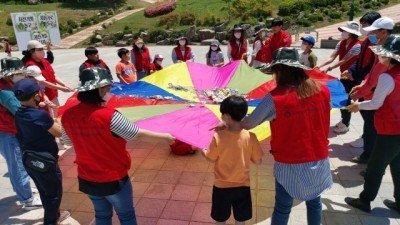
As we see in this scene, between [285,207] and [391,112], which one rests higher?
[391,112]

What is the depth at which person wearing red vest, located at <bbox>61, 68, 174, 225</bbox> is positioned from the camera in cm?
260

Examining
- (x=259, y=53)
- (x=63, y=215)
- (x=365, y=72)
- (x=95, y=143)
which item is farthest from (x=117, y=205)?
(x=259, y=53)

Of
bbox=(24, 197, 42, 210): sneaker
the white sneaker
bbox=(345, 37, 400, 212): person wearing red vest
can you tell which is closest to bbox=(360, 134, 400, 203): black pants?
bbox=(345, 37, 400, 212): person wearing red vest

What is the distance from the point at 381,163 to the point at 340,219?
76 cm

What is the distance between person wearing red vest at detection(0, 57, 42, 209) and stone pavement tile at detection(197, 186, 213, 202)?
2020mm

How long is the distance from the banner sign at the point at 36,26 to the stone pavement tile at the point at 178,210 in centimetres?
654

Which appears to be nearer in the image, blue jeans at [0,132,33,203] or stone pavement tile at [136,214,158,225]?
stone pavement tile at [136,214,158,225]

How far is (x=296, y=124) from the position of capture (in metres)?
2.64

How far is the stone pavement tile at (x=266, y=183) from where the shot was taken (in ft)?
14.7

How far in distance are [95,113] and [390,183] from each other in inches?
155

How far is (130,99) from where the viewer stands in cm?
491

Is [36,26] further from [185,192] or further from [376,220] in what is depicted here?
[376,220]

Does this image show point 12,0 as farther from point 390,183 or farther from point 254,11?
point 390,183

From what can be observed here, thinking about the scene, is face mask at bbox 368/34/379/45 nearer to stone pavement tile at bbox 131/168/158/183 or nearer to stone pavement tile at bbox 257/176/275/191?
stone pavement tile at bbox 257/176/275/191
